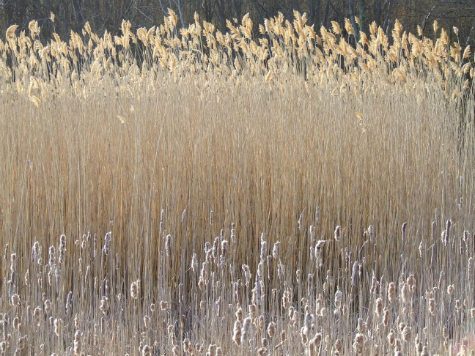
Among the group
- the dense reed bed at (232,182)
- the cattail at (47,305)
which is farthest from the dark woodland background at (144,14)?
the cattail at (47,305)

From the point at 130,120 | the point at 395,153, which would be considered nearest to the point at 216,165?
the point at 130,120

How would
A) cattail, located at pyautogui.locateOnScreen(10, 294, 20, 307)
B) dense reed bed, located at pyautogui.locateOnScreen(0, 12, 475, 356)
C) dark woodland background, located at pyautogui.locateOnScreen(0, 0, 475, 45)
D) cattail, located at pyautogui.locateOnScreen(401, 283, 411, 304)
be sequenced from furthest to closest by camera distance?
dark woodland background, located at pyautogui.locateOnScreen(0, 0, 475, 45)
dense reed bed, located at pyautogui.locateOnScreen(0, 12, 475, 356)
cattail, located at pyautogui.locateOnScreen(10, 294, 20, 307)
cattail, located at pyautogui.locateOnScreen(401, 283, 411, 304)

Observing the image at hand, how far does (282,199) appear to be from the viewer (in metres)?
2.66

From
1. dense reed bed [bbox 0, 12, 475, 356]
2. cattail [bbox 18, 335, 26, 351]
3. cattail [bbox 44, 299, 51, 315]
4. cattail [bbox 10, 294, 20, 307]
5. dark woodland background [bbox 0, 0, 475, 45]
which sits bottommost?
cattail [bbox 18, 335, 26, 351]

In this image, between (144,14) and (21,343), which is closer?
(21,343)

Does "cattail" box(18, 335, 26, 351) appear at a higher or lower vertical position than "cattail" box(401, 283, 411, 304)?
lower

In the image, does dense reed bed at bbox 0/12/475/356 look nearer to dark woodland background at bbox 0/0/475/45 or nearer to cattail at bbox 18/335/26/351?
cattail at bbox 18/335/26/351

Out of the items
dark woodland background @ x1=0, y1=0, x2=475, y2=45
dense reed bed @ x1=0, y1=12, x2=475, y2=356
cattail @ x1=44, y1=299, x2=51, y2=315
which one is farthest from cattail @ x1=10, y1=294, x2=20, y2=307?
dark woodland background @ x1=0, y1=0, x2=475, y2=45

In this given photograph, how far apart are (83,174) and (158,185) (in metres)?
0.37

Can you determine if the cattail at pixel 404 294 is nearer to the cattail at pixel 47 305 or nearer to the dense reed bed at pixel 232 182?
the dense reed bed at pixel 232 182

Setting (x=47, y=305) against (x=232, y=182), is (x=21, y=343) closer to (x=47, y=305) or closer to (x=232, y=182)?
(x=47, y=305)

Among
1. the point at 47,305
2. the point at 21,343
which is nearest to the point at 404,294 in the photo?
the point at 47,305

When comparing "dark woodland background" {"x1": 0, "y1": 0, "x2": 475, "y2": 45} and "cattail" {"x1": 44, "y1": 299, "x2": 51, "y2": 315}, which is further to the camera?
"dark woodland background" {"x1": 0, "y1": 0, "x2": 475, "y2": 45}

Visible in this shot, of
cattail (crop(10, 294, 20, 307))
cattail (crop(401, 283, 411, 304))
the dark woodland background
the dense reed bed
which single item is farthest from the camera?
the dark woodland background
